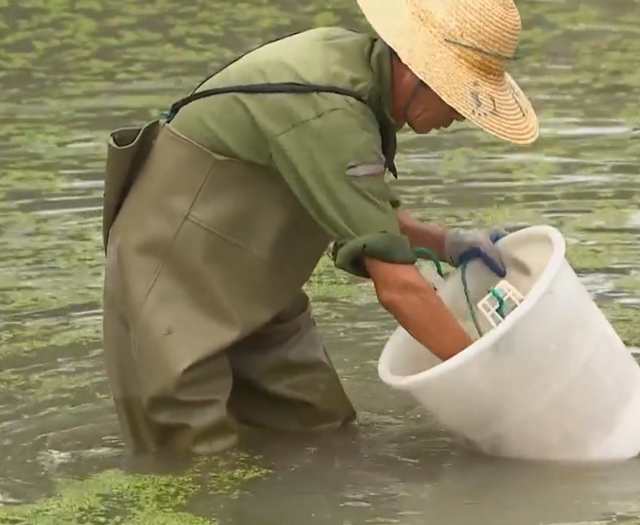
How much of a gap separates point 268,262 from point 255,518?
0.66 meters

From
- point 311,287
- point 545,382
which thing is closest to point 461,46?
point 545,382

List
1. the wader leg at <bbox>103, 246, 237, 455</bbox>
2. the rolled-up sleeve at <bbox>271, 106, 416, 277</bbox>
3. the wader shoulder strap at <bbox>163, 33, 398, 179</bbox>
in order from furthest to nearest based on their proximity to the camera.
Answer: the wader leg at <bbox>103, 246, 237, 455</bbox> < the wader shoulder strap at <bbox>163, 33, 398, 179</bbox> < the rolled-up sleeve at <bbox>271, 106, 416, 277</bbox>

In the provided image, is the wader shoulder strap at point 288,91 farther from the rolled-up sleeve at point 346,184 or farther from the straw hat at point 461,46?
the straw hat at point 461,46

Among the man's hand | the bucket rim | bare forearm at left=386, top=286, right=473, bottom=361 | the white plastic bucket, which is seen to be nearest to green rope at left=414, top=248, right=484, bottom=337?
the man's hand

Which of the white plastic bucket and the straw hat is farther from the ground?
the straw hat

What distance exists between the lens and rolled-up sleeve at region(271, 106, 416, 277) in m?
3.56

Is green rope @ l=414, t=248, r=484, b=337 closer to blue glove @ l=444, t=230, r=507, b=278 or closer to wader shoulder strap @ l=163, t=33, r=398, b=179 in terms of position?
blue glove @ l=444, t=230, r=507, b=278

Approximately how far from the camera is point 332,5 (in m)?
14.7

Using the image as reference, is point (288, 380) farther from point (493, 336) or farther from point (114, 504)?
point (493, 336)

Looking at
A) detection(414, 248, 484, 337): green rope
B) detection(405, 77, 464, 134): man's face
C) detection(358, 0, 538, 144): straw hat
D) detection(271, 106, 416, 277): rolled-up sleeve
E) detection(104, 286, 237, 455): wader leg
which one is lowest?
detection(104, 286, 237, 455): wader leg

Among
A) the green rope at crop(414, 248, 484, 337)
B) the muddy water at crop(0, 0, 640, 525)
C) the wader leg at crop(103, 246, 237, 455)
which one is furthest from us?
the green rope at crop(414, 248, 484, 337)

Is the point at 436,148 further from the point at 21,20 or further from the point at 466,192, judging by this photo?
the point at 21,20

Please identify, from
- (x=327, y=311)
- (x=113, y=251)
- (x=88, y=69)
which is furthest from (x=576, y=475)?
(x=88, y=69)

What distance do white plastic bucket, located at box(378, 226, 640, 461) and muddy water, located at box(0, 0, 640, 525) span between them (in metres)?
0.09
